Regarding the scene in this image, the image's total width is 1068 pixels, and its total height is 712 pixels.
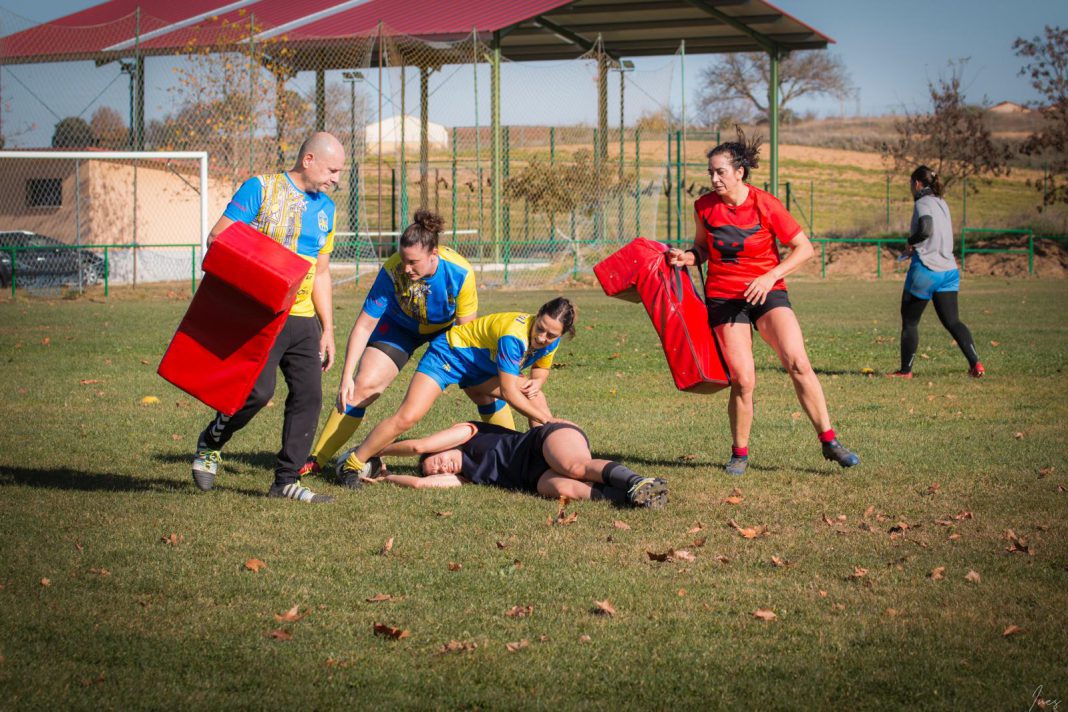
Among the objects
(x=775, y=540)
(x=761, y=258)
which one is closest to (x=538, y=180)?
(x=761, y=258)

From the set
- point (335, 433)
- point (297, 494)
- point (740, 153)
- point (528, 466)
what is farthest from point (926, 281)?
point (297, 494)

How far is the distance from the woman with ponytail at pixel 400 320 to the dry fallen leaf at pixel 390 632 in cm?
257

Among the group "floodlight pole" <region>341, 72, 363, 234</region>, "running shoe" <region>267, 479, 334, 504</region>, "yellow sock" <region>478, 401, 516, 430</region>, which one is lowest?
"running shoe" <region>267, 479, 334, 504</region>

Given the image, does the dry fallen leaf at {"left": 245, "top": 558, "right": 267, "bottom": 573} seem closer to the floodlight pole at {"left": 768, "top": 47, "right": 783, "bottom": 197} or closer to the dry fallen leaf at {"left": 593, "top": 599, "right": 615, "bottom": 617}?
the dry fallen leaf at {"left": 593, "top": 599, "right": 615, "bottom": 617}

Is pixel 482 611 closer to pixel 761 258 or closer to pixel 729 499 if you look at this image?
pixel 729 499

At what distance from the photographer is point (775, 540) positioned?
215 inches

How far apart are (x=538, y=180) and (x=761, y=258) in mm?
19770

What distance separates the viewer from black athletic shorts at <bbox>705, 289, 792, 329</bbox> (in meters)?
7.11

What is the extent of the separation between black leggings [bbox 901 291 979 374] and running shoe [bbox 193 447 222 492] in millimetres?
7159

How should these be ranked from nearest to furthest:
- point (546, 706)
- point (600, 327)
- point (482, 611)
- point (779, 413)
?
point (546, 706) → point (482, 611) → point (779, 413) → point (600, 327)

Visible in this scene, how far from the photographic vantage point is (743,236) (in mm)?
7086

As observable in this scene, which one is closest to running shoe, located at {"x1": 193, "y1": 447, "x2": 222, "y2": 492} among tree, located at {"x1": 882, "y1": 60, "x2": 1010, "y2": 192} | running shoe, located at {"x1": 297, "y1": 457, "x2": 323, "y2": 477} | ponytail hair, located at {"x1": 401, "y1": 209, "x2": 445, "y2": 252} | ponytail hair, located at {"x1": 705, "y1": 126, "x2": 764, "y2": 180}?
running shoe, located at {"x1": 297, "y1": 457, "x2": 323, "y2": 477}

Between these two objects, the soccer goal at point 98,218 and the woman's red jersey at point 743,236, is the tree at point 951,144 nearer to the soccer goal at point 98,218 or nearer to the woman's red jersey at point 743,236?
the soccer goal at point 98,218

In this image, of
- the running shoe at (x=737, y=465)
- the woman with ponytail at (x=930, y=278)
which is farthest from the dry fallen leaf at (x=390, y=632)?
the woman with ponytail at (x=930, y=278)
